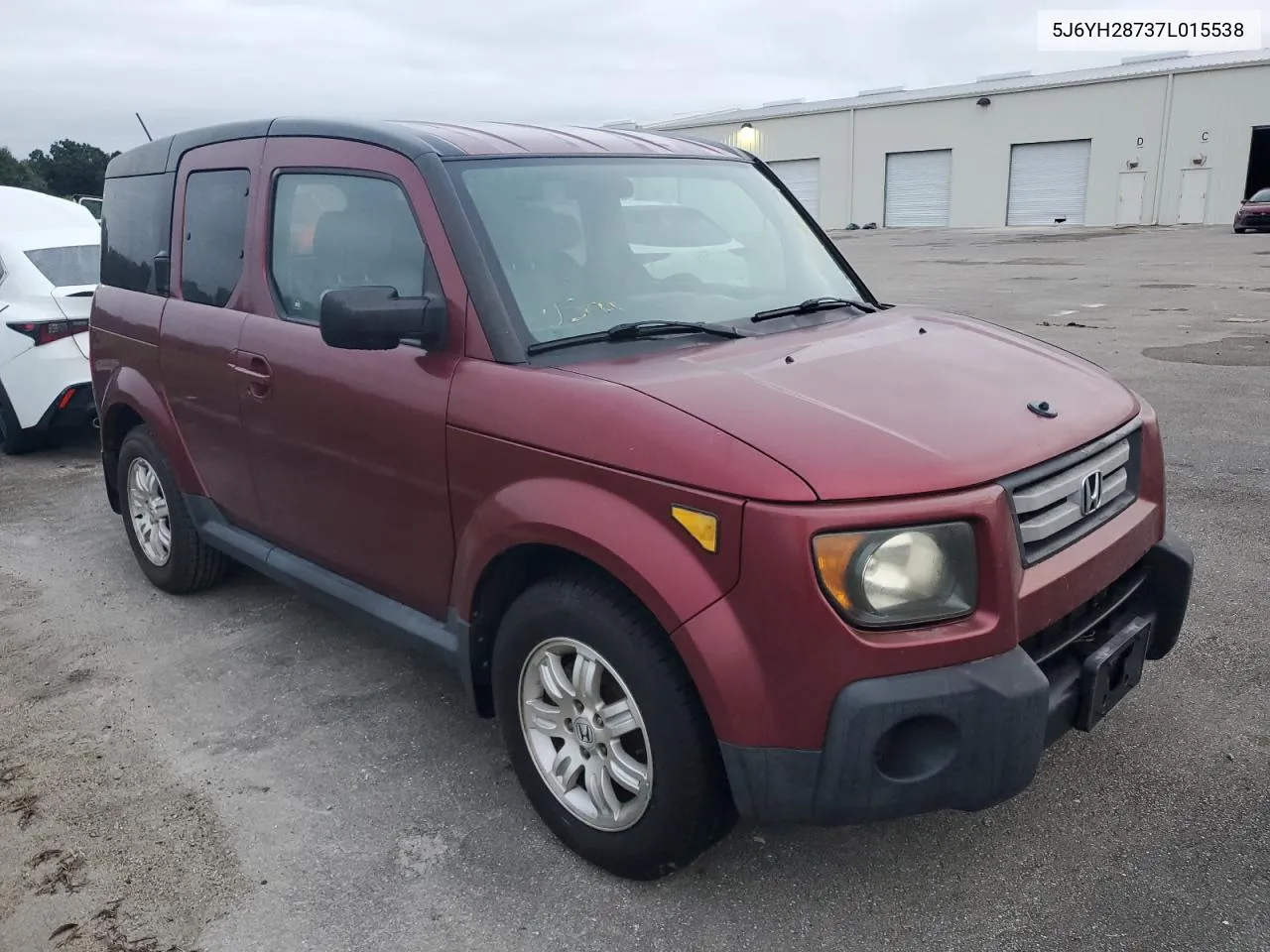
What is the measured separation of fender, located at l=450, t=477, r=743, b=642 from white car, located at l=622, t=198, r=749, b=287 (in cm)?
101

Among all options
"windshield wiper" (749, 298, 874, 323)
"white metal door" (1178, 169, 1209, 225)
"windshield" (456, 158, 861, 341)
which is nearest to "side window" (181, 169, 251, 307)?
"windshield" (456, 158, 861, 341)

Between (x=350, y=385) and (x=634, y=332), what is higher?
(x=634, y=332)

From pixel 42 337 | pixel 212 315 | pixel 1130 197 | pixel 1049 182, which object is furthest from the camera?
pixel 1049 182

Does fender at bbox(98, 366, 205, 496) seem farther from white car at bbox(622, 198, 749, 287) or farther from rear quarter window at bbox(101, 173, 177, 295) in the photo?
white car at bbox(622, 198, 749, 287)

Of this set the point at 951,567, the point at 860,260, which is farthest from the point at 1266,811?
the point at 860,260

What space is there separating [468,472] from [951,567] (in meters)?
1.32

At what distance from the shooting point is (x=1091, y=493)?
2619 mm

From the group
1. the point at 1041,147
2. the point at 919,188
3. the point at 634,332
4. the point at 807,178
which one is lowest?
the point at 919,188

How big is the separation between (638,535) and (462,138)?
1576 millimetres

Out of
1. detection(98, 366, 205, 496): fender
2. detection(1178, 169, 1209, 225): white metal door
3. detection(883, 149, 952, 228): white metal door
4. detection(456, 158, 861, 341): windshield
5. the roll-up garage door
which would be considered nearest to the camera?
detection(456, 158, 861, 341): windshield

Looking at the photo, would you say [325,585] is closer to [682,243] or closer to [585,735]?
[585,735]

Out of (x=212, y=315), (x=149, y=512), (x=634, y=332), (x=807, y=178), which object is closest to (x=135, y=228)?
(x=212, y=315)

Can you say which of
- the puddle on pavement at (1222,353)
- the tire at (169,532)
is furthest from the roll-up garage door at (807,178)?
the tire at (169,532)

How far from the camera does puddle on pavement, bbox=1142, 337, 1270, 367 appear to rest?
9.32 meters
